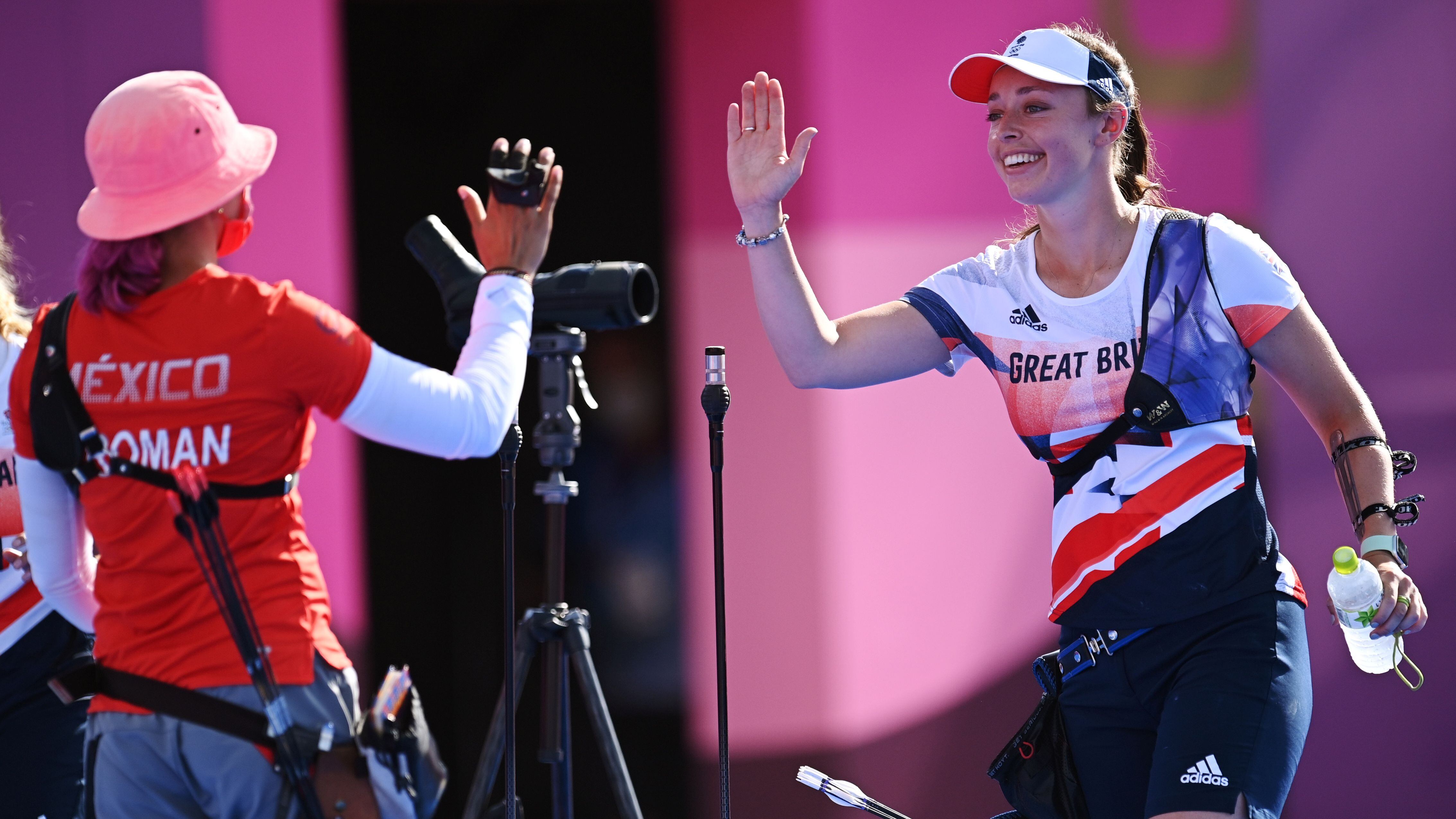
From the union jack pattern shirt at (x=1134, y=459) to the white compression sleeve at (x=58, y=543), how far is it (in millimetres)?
1362

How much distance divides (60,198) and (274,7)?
2.58 ft

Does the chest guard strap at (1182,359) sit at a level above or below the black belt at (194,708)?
above

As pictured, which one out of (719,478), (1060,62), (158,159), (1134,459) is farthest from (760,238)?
(158,159)

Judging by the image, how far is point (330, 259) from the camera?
3.23 m

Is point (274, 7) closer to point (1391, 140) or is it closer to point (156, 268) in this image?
point (156, 268)

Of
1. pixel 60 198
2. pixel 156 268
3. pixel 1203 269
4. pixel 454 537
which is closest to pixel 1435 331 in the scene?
pixel 1203 269

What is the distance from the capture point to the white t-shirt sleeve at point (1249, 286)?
5.86 feet

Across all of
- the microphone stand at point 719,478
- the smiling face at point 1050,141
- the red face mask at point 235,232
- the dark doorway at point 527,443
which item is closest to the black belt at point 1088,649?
the microphone stand at point 719,478

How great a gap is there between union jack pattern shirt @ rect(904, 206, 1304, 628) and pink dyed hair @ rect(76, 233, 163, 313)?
1.24m

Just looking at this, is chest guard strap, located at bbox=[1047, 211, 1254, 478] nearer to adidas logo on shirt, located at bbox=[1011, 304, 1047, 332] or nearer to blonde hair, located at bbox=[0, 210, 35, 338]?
adidas logo on shirt, located at bbox=[1011, 304, 1047, 332]

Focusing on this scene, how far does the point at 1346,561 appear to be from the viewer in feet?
5.23

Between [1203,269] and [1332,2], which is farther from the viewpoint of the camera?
[1332,2]

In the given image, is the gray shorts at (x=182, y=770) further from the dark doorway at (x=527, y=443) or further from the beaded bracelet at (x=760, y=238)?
the dark doorway at (x=527, y=443)

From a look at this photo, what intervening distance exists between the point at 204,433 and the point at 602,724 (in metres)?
1.22
